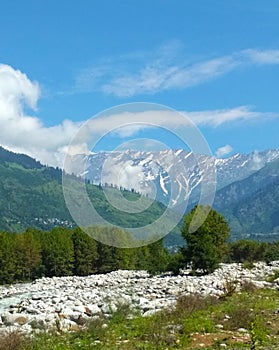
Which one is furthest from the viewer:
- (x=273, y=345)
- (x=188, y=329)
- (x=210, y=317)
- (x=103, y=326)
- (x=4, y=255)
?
(x=4, y=255)

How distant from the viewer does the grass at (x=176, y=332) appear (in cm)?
1562

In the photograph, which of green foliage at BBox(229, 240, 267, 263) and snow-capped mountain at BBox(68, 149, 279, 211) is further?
green foliage at BBox(229, 240, 267, 263)

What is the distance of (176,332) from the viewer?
17688mm

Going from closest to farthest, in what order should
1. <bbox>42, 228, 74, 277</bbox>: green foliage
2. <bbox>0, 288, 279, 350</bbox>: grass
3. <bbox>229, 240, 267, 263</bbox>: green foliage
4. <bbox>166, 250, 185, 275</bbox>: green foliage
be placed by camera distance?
<bbox>0, 288, 279, 350</bbox>: grass
<bbox>166, 250, 185, 275</bbox>: green foliage
<bbox>42, 228, 74, 277</bbox>: green foliage
<bbox>229, 240, 267, 263</bbox>: green foliage

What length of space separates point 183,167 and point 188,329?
593 centimetres

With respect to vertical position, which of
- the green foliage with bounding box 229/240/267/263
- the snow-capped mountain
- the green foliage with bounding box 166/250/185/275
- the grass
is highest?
the snow-capped mountain

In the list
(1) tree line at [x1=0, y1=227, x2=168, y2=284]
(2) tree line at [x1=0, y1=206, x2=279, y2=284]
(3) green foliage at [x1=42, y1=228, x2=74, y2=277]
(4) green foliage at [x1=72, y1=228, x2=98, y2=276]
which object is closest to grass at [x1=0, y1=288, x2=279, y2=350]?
(2) tree line at [x1=0, y1=206, x2=279, y2=284]

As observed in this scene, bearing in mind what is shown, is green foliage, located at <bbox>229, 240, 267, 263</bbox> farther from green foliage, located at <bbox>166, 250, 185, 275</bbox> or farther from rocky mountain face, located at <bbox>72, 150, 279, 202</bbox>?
rocky mountain face, located at <bbox>72, 150, 279, 202</bbox>

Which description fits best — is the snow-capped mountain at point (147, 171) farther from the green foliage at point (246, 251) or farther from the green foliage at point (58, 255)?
the green foliage at point (246, 251)

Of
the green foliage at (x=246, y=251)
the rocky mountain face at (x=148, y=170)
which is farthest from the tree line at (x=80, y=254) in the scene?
the rocky mountain face at (x=148, y=170)

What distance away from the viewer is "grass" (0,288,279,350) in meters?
15.6

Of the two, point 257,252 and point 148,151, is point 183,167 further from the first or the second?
point 257,252

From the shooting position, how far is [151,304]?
86.7 ft

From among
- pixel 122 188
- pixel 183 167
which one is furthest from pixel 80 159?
pixel 183 167
